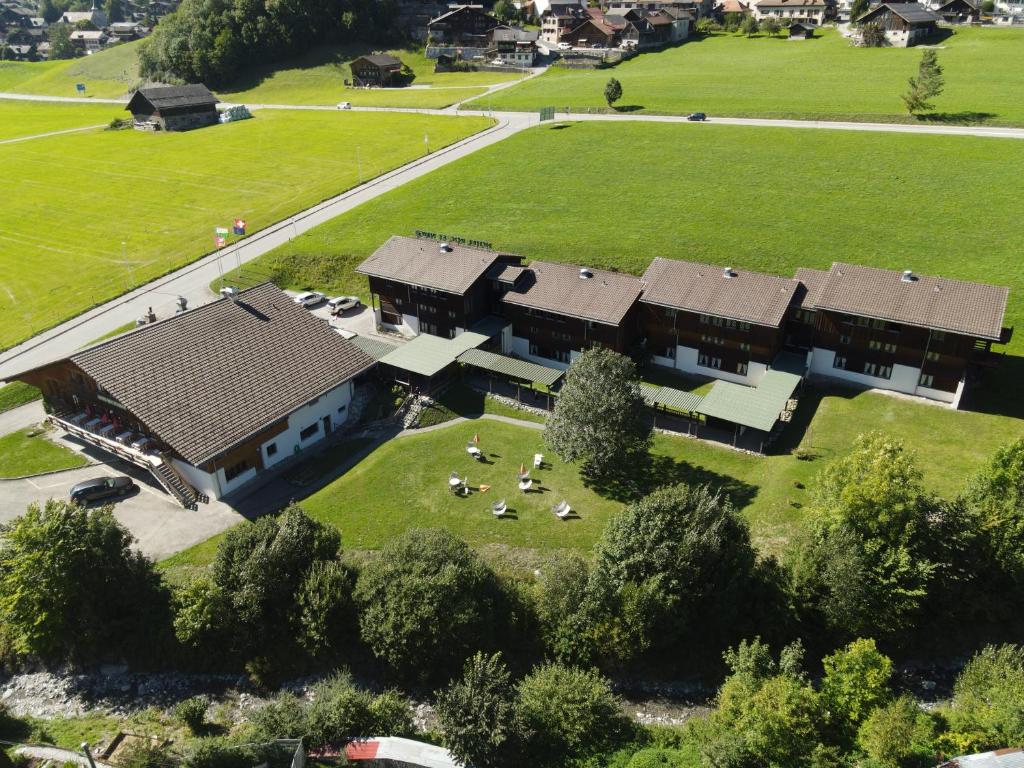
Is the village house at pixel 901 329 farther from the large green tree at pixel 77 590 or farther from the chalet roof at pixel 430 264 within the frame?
the large green tree at pixel 77 590

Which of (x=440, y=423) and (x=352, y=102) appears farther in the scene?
(x=352, y=102)

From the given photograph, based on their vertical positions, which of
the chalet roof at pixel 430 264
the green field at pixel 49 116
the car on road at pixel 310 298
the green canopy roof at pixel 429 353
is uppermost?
the green field at pixel 49 116

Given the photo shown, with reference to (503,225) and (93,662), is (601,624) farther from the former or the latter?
(503,225)

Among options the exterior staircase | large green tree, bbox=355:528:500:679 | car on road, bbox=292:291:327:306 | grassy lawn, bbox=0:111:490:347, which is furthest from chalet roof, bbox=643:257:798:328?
grassy lawn, bbox=0:111:490:347

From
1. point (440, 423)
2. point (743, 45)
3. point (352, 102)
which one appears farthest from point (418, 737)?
point (743, 45)

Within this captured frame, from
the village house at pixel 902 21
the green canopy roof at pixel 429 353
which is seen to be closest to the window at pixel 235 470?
the green canopy roof at pixel 429 353

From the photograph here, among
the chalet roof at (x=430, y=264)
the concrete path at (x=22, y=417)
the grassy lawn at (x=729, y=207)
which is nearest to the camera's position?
the concrete path at (x=22, y=417)

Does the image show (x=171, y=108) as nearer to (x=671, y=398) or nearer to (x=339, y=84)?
(x=339, y=84)
